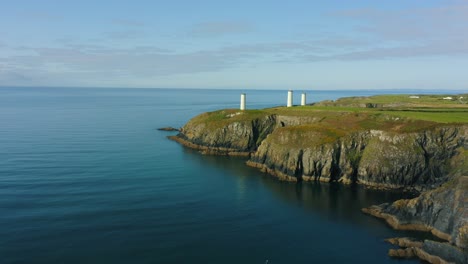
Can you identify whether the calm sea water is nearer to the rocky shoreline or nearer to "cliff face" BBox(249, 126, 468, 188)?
the rocky shoreline

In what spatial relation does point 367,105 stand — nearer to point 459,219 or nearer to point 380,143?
point 380,143

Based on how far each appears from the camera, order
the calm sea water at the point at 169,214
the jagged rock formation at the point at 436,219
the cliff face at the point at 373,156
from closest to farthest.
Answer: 1. the jagged rock formation at the point at 436,219
2. the calm sea water at the point at 169,214
3. the cliff face at the point at 373,156

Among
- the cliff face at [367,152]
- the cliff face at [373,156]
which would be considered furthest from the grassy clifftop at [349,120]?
the cliff face at [373,156]

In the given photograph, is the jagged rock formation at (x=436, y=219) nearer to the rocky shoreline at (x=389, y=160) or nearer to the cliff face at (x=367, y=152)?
the rocky shoreline at (x=389, y=160)

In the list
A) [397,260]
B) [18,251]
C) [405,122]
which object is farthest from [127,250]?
[405,122]

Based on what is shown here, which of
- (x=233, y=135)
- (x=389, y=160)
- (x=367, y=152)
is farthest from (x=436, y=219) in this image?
(x=233, y=135)

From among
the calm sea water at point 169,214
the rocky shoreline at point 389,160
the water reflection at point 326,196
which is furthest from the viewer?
the water reflection at point 326,196

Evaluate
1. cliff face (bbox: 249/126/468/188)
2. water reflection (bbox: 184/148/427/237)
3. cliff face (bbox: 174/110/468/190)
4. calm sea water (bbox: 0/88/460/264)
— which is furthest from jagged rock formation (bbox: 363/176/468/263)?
cliff face (bbox: 174/110/468/190)
